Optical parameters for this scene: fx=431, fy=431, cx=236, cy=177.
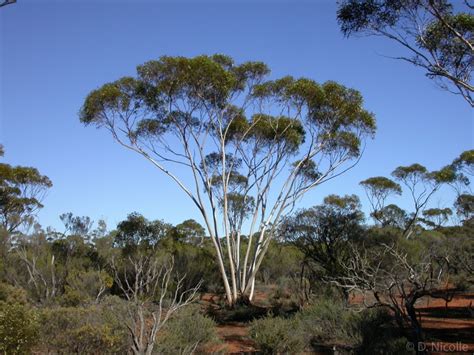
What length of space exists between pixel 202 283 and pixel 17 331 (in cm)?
1543

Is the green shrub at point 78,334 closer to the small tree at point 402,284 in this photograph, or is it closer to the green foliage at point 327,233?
the small tree at point 402,284

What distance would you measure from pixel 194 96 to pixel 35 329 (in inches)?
486

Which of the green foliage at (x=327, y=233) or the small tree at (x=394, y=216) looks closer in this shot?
the green foliage at (x=327, y=233)

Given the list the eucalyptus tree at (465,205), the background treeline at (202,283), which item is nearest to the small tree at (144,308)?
the background treeline at (202,283)

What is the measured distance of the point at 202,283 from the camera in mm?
21938

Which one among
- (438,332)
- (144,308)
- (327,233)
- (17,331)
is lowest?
(438,332)

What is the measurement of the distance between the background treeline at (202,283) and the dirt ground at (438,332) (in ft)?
1.93

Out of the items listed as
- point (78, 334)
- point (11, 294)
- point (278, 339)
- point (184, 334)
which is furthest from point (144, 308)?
point (11, 294)

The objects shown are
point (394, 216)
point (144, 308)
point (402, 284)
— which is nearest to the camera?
point (402, 284)

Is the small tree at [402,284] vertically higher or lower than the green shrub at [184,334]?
higher

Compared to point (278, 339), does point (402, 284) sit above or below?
above

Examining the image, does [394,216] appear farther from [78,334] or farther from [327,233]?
[78,334]

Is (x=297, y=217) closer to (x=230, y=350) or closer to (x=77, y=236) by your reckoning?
(x=230, y=350)

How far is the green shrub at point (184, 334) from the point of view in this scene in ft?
26.1
